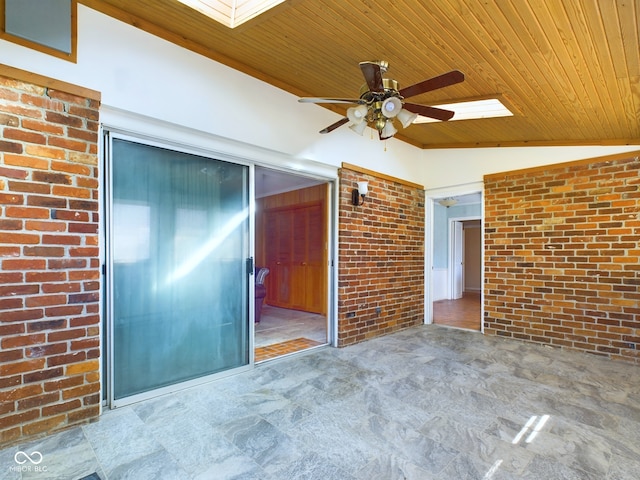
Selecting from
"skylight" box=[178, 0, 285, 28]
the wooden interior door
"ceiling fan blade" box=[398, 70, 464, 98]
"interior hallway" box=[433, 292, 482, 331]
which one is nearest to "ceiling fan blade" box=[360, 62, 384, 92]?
"ceiling fan blade" box=[398, 70, 464, 98]

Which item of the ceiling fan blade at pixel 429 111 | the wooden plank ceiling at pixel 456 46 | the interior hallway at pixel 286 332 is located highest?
the wooden plank ceiling at pixel 456 46

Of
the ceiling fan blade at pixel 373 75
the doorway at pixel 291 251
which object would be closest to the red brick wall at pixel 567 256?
the doorway at pixel 291 251

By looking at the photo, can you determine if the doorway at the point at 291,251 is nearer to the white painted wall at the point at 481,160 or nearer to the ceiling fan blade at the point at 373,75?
the white painted wall at the point at 481,160

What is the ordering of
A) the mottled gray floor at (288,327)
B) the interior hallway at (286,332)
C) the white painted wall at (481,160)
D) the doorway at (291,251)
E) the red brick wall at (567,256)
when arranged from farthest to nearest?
the doorway at (291,251), the mottled gray floor at (288,327), the white painted wall at (481,160), the interior hallway at (286,332), the red brick wall at (567,256)

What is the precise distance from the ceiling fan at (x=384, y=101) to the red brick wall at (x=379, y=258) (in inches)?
56.3

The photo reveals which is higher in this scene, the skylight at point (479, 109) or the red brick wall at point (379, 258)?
the skylight at point (479, 109)

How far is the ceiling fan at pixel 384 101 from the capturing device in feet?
7.04

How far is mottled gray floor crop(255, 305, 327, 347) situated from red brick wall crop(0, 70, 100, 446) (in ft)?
6.79

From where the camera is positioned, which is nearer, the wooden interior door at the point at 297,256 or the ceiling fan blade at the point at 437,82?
the ceiling fan blade at the point at 437,82

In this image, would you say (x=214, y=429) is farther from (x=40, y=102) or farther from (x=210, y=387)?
(x=40, y=102)

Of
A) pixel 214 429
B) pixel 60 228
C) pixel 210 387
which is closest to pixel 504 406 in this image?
pixel 214 429

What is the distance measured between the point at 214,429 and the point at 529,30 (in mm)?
3194

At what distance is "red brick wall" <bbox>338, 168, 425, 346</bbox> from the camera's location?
13.2 ft

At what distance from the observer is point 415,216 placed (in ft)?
16.8
